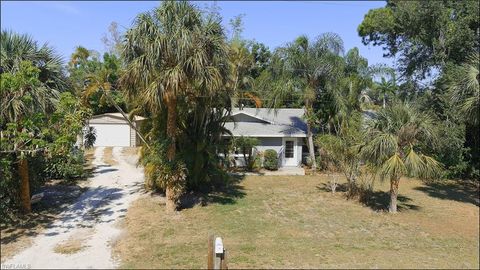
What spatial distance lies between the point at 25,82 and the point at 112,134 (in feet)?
71.5

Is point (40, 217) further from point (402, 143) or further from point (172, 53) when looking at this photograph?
point (402, 143)

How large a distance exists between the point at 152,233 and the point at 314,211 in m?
6.40

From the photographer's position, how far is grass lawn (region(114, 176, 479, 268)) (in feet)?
35.0

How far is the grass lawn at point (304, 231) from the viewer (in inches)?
420

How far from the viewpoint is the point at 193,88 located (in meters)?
15.0

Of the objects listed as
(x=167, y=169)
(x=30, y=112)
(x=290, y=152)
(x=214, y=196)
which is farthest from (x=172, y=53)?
(x=290, y=152)

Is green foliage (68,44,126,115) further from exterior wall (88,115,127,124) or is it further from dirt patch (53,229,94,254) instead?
dirt patch (53,229,94,254)

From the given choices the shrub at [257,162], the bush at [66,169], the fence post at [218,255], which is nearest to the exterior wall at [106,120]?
the shrub at [257,162]

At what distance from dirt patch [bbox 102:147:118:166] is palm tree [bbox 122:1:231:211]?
12.3 meters

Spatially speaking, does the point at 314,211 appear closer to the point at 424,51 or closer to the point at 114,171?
the point at 114,171

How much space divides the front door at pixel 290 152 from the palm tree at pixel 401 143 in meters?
11.8

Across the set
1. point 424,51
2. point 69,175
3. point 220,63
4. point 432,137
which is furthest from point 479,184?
point 69,175

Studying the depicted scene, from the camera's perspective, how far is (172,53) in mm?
13508

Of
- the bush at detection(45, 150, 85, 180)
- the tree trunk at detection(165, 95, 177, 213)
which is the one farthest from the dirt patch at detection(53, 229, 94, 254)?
the bush at detection(45, 150, 85, 180)
